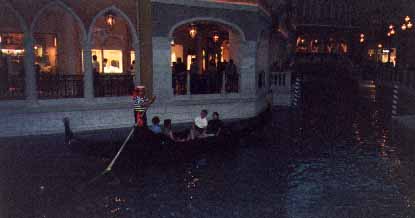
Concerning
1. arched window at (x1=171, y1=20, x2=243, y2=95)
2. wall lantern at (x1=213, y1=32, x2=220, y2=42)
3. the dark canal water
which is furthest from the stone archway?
wall lantern at (x1=213, y1=32, x2=220, y2=42)

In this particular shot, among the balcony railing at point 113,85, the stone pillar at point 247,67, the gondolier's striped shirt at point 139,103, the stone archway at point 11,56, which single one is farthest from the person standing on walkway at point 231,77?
the stone archway at point 11,56

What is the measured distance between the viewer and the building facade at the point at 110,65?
12.3 meters

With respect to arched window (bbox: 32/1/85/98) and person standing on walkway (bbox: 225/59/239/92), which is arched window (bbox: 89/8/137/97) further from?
person standing on walkway (bbox: 225/59/239/92)

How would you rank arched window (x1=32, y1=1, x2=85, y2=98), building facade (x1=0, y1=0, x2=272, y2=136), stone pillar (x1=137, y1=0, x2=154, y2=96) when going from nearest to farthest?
building facade (x1=0, y1=0, x2=272, y2=136) < stone pillar (x1=137, y1=0, x2=154, y2=96) < arched window (x1=32, y1=1, x2=85, y2=98)

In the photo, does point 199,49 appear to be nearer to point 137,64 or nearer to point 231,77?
point 231,77

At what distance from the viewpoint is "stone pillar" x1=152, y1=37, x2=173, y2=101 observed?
45.2 feet

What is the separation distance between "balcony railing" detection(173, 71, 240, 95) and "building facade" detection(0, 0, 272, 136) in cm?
4

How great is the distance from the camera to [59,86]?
1292 cm

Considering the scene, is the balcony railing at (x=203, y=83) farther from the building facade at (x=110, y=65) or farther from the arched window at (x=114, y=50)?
the arched window at (x=114, y=50)

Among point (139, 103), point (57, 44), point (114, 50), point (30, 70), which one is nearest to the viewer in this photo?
point (139, 103)

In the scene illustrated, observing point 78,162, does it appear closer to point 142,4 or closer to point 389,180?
point 142,4

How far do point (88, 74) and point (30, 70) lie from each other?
1785 millimetres

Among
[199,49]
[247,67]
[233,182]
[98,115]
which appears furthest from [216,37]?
[233,182]

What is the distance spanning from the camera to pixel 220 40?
71.1 feet
